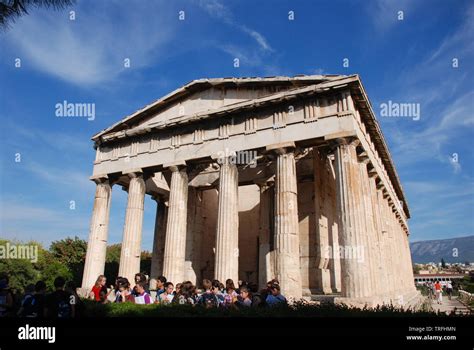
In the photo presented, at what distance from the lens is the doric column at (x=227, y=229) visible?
55.8 feet

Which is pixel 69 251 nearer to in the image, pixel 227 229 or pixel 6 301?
pixel 227 229

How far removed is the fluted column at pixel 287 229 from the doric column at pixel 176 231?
5678mm

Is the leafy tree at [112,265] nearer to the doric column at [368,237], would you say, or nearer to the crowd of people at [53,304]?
the doric column at [368,237]

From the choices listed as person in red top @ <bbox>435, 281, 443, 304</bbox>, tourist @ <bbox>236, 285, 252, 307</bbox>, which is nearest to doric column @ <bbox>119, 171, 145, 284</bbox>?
tourist @ <bbox>236, 285, 252, 307</bbox>

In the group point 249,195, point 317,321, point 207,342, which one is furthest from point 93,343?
point 249,195

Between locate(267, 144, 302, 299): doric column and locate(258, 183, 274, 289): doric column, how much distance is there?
4201 mm

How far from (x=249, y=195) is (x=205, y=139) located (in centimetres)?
840

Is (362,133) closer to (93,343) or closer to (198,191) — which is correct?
(198,191)

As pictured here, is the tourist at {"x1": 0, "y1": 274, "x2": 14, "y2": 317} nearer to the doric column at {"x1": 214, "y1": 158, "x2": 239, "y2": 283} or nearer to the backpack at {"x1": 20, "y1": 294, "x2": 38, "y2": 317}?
the backpack at {"x1": 20, "y1": 294, "x2": 38, "y2": 317}

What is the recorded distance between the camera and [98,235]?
2170 cm

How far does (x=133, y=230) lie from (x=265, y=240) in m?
7.58

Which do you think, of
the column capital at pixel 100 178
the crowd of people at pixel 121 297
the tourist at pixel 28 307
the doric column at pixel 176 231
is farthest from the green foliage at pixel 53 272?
the tourist at pixel 28 307

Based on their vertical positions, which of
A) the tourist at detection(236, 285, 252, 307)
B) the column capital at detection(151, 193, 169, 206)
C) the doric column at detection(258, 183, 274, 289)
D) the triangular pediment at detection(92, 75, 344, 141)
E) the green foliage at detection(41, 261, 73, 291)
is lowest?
the tourist at detection(236, 285, 252, 307)

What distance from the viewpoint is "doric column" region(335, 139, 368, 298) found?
1412 centimetres
